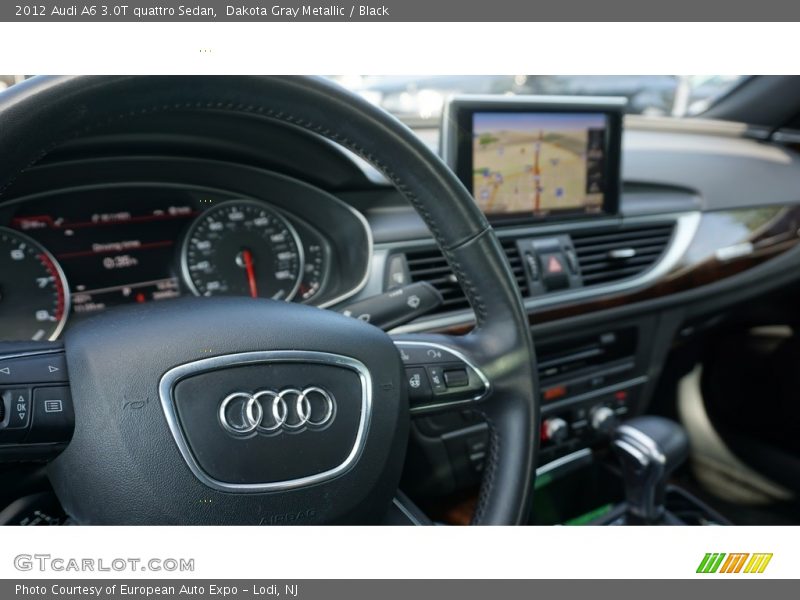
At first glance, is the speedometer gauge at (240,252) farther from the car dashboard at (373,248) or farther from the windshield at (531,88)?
the windshield at (531,88)

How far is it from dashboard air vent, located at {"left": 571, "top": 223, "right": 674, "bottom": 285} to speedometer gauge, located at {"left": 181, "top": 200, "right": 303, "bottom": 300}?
69 centimetres

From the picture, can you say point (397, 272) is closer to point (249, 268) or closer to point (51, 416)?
point (249, 268)

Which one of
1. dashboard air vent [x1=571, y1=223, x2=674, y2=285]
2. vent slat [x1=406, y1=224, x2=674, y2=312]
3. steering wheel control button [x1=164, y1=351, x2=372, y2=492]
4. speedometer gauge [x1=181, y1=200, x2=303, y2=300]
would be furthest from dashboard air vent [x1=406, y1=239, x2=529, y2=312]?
steering wheel control button [x1=164, y1=351, x2=372, y2=492]

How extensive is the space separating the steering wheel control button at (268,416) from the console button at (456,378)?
0.12 meters

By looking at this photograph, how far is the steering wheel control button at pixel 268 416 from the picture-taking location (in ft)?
2.47

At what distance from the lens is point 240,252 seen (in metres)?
1.35

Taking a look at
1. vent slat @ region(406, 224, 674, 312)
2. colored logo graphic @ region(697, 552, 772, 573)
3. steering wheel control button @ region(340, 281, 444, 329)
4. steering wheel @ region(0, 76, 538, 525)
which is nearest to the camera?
steering wheel @ region(0, 76, 538, 525)

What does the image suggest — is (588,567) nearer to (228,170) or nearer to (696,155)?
(228,170)

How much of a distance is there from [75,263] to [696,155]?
163 cm

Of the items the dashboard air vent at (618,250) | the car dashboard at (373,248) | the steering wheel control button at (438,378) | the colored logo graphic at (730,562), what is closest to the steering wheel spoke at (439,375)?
the steering wheel control button at (438,378)

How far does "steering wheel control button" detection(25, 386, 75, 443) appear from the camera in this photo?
0.73 meters

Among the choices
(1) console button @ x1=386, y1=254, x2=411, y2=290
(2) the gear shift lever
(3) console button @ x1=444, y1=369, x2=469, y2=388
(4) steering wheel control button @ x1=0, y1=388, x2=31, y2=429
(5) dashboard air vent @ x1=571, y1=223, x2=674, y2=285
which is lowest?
(2) the gear shift lever

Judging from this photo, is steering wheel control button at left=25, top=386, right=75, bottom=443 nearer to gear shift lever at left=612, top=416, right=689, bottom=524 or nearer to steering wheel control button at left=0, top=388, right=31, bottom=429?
steering wheel control button at left=0, top=388, right=31, bottom=429
